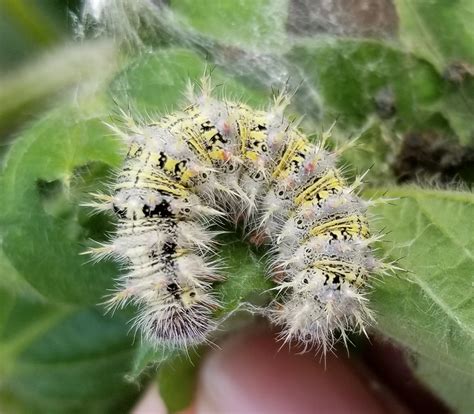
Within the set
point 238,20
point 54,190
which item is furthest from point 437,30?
point 54,190

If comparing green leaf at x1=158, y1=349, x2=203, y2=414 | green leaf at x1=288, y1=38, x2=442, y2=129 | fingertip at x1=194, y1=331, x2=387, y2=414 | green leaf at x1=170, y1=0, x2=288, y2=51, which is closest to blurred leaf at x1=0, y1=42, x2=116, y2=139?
green leaf at x1=170, y1=0, x2=288, y2=51

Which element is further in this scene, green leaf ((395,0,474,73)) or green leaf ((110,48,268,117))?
green leaf ((395,0,474,73))

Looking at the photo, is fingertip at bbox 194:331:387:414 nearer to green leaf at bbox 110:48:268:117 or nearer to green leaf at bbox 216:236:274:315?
green leaf at bbox 216:236:274:315

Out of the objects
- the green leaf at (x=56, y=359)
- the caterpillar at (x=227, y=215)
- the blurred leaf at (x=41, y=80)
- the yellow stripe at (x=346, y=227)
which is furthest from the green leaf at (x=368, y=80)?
the green leaf at (x=56, y=359)

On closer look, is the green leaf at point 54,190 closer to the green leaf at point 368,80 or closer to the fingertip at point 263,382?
the green leaf at point 368,80

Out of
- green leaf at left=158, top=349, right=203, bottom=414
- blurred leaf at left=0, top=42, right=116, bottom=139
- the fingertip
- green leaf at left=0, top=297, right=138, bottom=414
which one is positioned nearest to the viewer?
green leaf at left=158, top=349, right=203, bottom=414

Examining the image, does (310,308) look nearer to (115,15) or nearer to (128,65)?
(128,65)
